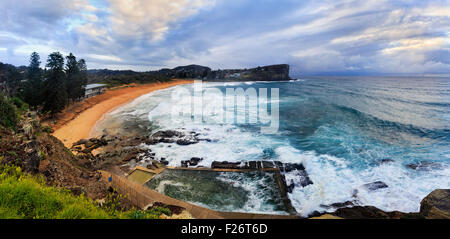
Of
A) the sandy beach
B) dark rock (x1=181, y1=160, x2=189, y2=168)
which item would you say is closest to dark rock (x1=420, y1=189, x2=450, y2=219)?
dark rock (x1=181, y1=160, x2=189, y2=168)

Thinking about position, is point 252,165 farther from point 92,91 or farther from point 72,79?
point 92,91

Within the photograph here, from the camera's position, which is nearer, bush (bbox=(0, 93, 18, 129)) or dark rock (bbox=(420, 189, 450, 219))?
dark rock (bbox=(420, 189, 450, 219))

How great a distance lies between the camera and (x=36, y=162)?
259 inches

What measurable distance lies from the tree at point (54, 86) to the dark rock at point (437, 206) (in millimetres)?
32091

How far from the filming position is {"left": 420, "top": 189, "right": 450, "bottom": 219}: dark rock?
20.0 ft

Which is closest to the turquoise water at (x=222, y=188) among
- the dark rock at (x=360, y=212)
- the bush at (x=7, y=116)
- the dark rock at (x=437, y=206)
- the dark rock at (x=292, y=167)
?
the dark rock at (x=292, y=167)

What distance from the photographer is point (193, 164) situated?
41.5 ft

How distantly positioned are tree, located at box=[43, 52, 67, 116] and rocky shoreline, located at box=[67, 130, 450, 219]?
34.6 feet

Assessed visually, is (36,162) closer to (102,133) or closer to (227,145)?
(227,145)
